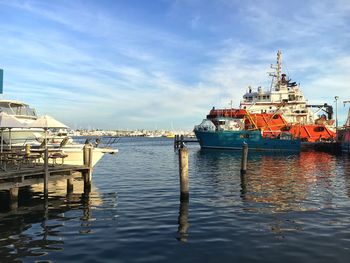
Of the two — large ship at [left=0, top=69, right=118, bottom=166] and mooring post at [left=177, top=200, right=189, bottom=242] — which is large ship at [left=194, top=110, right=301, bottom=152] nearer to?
large ship at [left=0, top=69, right=118, bottom=166]

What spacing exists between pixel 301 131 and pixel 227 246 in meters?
57.2

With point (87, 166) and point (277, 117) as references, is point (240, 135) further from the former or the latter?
point (87, 166)

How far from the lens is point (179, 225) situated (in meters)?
12.5

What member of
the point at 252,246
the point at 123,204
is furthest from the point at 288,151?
the point at 252,246

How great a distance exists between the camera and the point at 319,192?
19.3m

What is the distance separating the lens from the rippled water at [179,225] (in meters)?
9.78

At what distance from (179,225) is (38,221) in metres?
4.74

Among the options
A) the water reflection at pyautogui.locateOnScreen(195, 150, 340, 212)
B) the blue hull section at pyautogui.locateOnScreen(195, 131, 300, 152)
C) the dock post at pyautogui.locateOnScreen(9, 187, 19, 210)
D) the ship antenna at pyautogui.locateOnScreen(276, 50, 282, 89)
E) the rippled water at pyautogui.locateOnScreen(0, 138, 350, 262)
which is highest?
the ship antenna at pyautogui.locateOnScreen(276, 50, 282, 89)

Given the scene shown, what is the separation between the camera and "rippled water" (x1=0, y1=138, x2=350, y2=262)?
9781 mm

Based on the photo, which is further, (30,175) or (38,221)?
(30,175)

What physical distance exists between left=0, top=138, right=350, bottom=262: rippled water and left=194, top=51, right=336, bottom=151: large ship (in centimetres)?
3872

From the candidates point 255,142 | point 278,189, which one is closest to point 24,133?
point 278,189

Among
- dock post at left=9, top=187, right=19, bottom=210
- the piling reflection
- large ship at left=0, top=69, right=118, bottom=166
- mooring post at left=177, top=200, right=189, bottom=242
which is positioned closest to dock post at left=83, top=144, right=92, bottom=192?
the piling reflection

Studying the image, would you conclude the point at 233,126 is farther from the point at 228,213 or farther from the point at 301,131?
the point at 228,213
